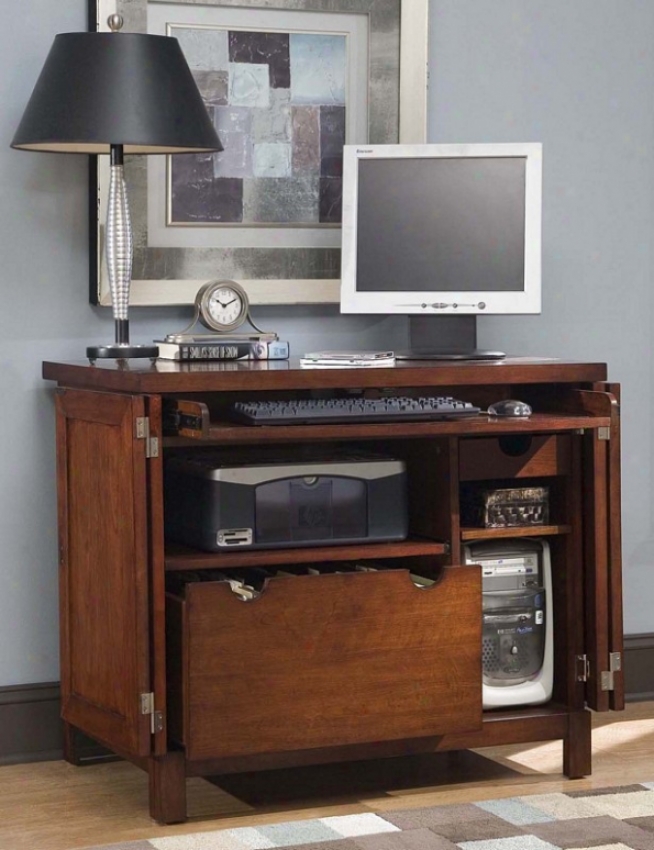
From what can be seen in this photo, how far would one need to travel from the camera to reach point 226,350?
9.37 ft

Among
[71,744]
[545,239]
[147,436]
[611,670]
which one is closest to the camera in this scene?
[147,436]

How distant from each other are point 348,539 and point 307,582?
0.16 meters

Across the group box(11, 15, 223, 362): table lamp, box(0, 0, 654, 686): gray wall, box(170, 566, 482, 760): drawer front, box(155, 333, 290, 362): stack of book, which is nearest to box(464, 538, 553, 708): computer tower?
box(170, 566, 482, 760): drawer front

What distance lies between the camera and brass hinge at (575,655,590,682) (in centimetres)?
291

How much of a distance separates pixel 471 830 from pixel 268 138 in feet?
5.14

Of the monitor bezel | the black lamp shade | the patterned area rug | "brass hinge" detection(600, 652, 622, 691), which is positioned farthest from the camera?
the monitor bezel

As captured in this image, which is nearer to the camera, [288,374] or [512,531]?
[288,374]

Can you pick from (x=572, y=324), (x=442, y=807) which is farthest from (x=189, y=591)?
(x=572, y=324)

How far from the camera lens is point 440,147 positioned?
306 cm

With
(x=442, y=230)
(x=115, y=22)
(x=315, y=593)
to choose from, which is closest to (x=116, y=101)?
(x=115, y=22)

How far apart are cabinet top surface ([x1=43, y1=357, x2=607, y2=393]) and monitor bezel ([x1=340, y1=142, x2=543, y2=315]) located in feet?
0.55

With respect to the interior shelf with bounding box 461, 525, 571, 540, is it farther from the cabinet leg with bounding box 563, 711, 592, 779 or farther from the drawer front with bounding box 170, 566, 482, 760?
the cabinet leg with bounding box 563, 711, 592, 779

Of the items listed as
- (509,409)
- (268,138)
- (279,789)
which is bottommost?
(279,789)

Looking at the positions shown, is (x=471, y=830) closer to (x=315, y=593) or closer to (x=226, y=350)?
(x=315, y=593)
